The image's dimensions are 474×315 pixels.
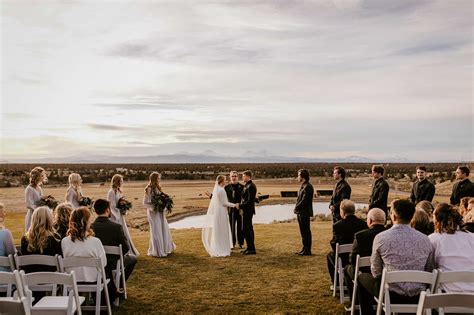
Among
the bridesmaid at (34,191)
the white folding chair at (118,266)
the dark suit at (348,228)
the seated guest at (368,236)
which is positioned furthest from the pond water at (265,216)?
the seated guest at (368,236)

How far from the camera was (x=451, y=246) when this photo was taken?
6039 mm

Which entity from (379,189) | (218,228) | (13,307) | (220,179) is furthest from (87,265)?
(379,189)

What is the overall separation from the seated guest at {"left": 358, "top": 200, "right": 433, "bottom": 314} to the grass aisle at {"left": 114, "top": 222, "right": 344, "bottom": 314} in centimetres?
197

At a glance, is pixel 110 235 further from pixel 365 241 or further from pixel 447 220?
pixel 447 220

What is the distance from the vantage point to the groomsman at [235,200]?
43.7 ft

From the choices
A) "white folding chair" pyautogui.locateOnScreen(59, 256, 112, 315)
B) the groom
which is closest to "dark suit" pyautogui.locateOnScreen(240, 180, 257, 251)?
the groom

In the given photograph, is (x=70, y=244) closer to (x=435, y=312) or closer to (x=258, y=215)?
(x=435, y=312)

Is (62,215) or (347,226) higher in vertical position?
(62,215)

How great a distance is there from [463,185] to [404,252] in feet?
23.2

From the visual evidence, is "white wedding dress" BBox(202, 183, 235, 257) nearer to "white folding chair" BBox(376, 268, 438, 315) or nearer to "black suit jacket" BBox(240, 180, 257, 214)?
"black suit jacket" BBox(240, 180, 257, 214)

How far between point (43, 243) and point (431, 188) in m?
9.56

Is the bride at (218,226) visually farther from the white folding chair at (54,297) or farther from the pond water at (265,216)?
the pond water at (265,216)

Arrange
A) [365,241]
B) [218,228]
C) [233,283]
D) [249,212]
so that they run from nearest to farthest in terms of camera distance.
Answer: [365,241], [233,283], [218,228], [249,212]

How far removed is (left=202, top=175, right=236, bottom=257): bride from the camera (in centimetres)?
1255
